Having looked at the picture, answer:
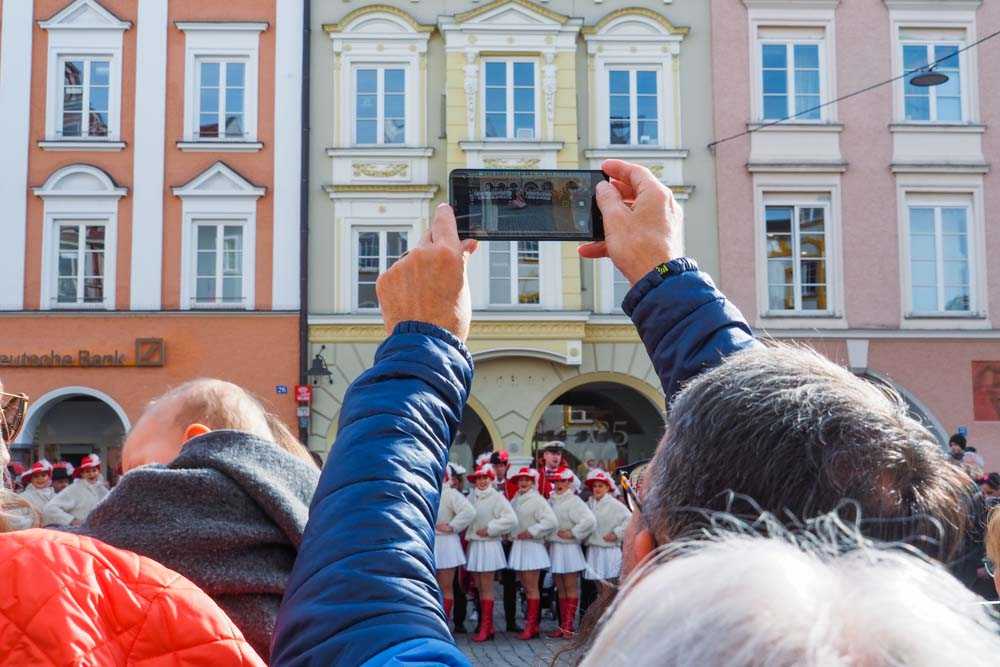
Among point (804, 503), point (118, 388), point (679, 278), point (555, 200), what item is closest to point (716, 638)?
point (804, 503)

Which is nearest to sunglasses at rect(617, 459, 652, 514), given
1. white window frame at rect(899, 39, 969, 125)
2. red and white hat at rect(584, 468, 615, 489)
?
red and white hat at rect(584, 468, 615, 489)

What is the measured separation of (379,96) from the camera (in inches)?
722

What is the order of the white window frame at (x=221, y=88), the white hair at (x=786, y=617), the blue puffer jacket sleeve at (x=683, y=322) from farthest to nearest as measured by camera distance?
1. the white window frame at (x=221, y=88)
2. the blue puffer jacket sleeve at (x=683, y=322)
3. the white hair at (x=786, y=617)

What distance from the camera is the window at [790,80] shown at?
1856cm

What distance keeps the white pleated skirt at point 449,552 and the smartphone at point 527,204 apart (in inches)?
406

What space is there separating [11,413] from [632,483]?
1858 mm

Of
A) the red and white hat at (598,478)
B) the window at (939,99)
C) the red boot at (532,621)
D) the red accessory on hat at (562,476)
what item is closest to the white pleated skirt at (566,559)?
the red boot at (532,621)

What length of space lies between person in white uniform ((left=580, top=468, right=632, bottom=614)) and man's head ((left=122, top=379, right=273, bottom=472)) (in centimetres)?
1024

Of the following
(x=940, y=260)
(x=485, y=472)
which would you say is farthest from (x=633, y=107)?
(x=485, y=472)

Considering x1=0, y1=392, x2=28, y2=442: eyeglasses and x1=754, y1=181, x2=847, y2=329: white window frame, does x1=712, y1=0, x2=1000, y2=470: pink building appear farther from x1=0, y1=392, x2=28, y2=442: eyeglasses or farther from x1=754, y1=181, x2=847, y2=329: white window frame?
x1=0, y1=392, x2=28, y2=442: eyeglasses

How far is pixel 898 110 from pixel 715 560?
63.6 ft

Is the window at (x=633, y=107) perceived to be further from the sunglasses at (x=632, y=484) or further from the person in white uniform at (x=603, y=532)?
the sunglasses at (x=632, y=484)

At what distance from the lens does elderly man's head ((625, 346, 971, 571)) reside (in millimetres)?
1107

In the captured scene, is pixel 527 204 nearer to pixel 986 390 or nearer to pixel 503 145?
pixel 503 145
